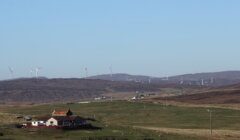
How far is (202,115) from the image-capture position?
109812 mm

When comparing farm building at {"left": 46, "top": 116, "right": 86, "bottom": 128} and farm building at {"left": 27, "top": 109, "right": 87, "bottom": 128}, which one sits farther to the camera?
farm building at {"left": 46, "top": 116, "right": 86, "bottom": 128}

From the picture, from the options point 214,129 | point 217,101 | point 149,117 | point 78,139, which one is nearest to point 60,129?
point 78,139

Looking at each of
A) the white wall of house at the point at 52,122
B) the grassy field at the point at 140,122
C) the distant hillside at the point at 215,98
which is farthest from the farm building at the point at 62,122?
the distant hillside at the point at 215,98

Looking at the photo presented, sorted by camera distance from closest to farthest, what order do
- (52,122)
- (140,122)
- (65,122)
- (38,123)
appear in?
(65,122) → (52,122) → (38,123) → (140,122)

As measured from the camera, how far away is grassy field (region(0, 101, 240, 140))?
7159cm

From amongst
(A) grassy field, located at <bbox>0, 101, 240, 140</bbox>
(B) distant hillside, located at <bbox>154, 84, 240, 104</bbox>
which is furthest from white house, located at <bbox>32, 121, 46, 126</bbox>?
(B) distant hillside, located at <bbox>154, 84, 240, 104</bbox>

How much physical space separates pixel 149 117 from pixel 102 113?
14.4 metres

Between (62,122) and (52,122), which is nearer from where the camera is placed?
(62,122)

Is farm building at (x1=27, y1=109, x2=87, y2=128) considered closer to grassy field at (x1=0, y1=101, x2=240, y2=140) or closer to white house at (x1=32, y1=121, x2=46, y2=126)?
white house at (x1=32, y1=121, x2=46, y2=126)

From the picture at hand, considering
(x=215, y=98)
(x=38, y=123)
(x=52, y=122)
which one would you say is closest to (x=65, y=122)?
(x=52, y=122)

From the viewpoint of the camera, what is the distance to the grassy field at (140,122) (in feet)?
235

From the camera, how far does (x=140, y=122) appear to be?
105 meters

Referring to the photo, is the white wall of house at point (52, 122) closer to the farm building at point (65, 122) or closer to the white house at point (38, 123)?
the farm building at point (65, 122)

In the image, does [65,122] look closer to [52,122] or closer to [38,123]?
[52,122]
